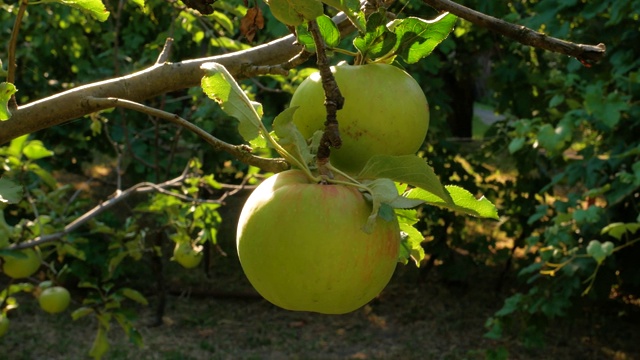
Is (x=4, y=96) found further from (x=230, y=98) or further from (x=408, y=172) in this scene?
(x=408, y=172)

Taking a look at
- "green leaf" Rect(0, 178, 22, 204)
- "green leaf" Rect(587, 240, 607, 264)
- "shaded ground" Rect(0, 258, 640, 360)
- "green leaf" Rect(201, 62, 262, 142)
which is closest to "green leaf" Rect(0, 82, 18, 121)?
"green leaf" Rect(0, 178, 22, 204)

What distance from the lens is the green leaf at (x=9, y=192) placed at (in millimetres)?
1091

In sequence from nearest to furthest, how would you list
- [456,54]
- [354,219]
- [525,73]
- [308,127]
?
[354,219], [308,127], [525,73], [456,54]

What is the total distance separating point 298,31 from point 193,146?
5.35 metres

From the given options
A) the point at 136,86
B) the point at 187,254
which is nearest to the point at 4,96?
the point at 136,86

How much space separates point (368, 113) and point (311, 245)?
7.9 inches

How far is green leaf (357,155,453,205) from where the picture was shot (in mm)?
843

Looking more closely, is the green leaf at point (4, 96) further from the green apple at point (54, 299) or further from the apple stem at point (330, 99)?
the green apple at point (54, 299)

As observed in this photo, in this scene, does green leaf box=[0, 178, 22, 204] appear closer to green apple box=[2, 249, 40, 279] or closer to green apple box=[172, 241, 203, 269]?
green apple box=[2, 249, 40, 279]

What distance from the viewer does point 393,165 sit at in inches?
34.2

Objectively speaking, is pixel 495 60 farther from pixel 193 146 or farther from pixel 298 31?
pixel 298 31

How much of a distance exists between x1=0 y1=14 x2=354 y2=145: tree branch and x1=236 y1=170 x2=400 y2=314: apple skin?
0.38 m

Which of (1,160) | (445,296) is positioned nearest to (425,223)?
(445,296)

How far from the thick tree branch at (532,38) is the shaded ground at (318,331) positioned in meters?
4.43
